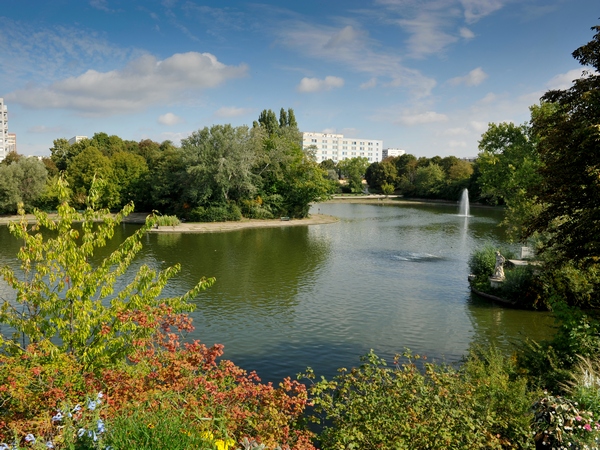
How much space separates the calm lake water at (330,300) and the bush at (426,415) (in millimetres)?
5967

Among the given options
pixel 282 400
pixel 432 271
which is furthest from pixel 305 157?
pixel 282 400

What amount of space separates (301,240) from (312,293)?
1802 cm

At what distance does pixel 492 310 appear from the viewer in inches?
778

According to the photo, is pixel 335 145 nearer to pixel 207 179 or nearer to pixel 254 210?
pixel 254 210

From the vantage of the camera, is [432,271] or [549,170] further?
[432,271]

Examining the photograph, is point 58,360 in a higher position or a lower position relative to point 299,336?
higher

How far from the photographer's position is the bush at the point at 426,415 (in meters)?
6.54

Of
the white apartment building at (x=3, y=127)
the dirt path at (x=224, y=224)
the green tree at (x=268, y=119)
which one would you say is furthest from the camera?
the white apartment building at (x=3, y=127)

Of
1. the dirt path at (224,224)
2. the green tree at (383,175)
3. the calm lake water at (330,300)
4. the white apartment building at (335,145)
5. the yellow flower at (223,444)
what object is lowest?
the calm lake water at (330,300)

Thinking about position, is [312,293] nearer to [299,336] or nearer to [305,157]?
[299,336]

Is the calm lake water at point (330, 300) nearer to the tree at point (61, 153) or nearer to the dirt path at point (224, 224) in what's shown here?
the dirt path at point (224, 224)

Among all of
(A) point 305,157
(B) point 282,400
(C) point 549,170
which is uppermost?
(A) point 305,157

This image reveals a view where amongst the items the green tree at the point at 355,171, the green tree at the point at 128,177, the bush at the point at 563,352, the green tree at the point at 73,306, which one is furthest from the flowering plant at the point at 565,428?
the green tree at the point at 355,171

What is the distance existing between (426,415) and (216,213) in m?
46.4
